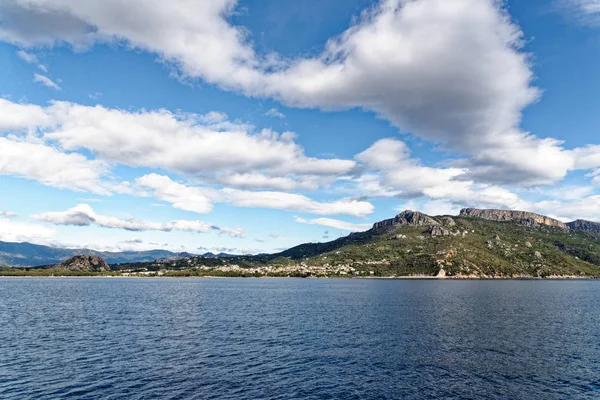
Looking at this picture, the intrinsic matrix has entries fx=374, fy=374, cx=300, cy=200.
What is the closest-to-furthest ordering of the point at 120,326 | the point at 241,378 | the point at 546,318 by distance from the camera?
the point at 241,378 < the point at 120,326 < the point at 546,318

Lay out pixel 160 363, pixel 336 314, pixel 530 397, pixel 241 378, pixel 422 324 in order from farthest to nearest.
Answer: pixel 336 314, pixel 422 324, pixel 160 363, pixel 241 378, pixel 530 397

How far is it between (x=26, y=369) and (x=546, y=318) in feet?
486

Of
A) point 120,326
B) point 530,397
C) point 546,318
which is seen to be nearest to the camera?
point 530,397

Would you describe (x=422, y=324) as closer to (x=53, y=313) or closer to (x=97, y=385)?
(x=97, y=385)

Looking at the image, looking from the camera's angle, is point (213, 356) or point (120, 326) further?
point (120, 326)

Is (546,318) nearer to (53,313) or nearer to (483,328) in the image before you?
(483,328)

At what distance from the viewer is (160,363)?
68.4m

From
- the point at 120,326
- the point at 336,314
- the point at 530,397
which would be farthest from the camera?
the point at 336,314

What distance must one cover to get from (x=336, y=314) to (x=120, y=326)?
Answer: 237ft

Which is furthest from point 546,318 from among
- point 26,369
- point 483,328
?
point 26,369

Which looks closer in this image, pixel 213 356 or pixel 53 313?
pixel 213 356

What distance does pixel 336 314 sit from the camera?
138 metres

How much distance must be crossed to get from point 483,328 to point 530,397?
59.5 m

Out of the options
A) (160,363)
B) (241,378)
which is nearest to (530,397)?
(241,378)
